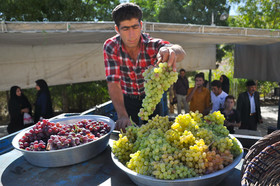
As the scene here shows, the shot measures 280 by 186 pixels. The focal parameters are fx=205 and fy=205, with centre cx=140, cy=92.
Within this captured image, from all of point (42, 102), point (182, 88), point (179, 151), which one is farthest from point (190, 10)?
point (179, 151)

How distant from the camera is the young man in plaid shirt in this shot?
1817mm

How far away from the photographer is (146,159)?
1141mm

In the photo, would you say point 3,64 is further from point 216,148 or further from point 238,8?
point 238,8

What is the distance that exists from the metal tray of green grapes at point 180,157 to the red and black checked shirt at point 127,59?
1009 mm

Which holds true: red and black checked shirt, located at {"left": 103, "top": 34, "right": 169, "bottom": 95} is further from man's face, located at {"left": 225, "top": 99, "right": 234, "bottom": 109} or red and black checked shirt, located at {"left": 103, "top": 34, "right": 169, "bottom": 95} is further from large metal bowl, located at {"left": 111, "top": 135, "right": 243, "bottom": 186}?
man's face, located at {"left": 225, "top": 99, "right": 234, "bottom": 109}

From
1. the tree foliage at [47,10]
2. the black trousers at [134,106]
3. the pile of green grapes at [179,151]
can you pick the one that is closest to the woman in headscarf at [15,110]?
the black trousers at [134,106]

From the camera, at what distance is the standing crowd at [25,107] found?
4.67 metres

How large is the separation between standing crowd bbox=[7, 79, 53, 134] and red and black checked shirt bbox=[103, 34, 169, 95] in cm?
309

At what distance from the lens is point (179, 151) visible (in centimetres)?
112

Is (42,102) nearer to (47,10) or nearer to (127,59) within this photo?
(127,59)

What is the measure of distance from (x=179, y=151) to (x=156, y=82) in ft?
1.47

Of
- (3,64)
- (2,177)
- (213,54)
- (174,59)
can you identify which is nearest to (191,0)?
(213,54)

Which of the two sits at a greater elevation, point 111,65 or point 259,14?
point 259,14

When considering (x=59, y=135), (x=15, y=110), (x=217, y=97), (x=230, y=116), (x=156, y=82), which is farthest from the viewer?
(x=15, y=110)
